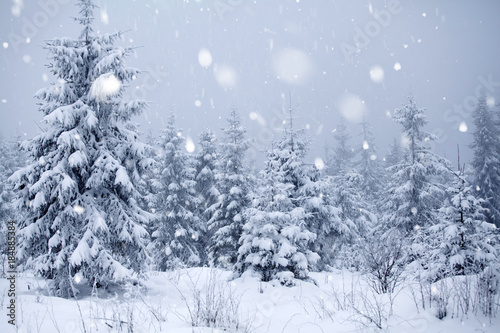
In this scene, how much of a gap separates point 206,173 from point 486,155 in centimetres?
2484

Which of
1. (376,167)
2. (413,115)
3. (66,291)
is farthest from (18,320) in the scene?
Result: (376,167)

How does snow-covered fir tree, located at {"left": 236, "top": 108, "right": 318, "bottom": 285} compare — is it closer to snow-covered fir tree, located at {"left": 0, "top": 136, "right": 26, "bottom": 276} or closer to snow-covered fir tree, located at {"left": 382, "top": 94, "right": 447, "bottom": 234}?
snow-covered fir tree, located at {"left": 382, "top": 94, "right": 447, "bottom": 234}

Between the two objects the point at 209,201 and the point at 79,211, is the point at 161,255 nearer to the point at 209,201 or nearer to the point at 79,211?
the point at 209,201

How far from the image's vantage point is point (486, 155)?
26.1 m

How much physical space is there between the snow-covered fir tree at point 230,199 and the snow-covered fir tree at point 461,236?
11.2 metres

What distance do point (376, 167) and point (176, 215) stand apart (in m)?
29.6

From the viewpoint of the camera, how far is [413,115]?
1903 centimetres

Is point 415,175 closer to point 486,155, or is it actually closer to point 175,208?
point 486,155

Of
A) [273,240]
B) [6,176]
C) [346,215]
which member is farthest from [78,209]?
[6,176]

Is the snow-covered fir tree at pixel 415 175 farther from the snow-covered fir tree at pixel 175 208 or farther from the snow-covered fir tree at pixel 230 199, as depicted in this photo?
the snow-covered fir tree at pixel 175 208

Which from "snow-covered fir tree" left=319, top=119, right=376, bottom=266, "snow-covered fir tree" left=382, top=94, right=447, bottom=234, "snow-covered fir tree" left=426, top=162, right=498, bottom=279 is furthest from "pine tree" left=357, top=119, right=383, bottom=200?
"snow-covered fir tree" left=426, top=162, right=498, bottom=279

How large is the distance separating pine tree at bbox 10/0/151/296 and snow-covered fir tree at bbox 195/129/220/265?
13737 mm

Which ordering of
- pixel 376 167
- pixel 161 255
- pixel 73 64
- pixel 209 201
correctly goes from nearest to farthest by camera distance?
pixel 73 64
pixel 161 255
pixel 209 201
pixel 376 167

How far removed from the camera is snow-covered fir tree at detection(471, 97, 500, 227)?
25.0 meters
